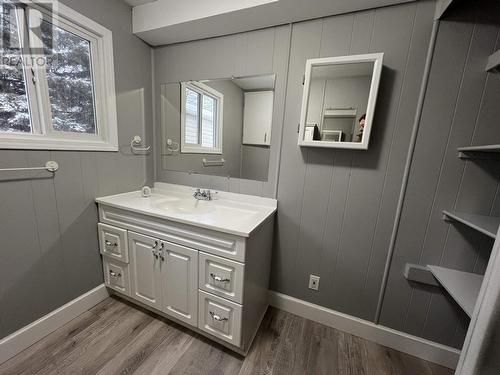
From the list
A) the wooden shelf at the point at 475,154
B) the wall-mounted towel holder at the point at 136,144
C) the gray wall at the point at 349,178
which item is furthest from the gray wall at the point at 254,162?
the wooden shelf at the point at 475,154

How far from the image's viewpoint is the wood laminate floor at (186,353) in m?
1.18

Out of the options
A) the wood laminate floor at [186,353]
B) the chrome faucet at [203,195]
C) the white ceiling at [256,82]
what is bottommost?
the wood laminate floor at [186,353]

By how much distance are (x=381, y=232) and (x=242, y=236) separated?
94 centimetres

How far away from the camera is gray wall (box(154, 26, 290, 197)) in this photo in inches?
56.2

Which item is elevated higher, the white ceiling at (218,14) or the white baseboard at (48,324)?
the white ceiling at (218,14)

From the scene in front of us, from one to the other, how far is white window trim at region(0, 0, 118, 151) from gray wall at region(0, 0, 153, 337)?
0.05 m

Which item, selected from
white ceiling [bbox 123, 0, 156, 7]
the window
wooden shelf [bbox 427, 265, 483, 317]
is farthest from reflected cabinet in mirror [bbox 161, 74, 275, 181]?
wooden shelf [bbox 427, 265, 483, 317]

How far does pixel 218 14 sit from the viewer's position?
131 centimetres

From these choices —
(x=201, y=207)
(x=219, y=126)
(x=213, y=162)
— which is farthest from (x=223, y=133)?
(x=201, y=207)

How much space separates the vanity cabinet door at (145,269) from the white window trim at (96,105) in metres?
0.73

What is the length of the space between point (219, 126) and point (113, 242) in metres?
1.21

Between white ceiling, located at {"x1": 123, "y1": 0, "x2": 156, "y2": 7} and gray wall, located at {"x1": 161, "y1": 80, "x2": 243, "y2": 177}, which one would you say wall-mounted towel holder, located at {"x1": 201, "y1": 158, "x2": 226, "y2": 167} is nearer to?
gray wall, located at {"x1": 161, "y1": 80, "x2": 243, "y2": 177}

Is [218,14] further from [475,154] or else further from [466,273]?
[466,273]

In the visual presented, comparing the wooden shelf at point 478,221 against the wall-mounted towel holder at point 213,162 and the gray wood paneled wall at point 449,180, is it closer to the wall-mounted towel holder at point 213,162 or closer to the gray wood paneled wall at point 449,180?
the gray wood paneled wall at point 449,180
